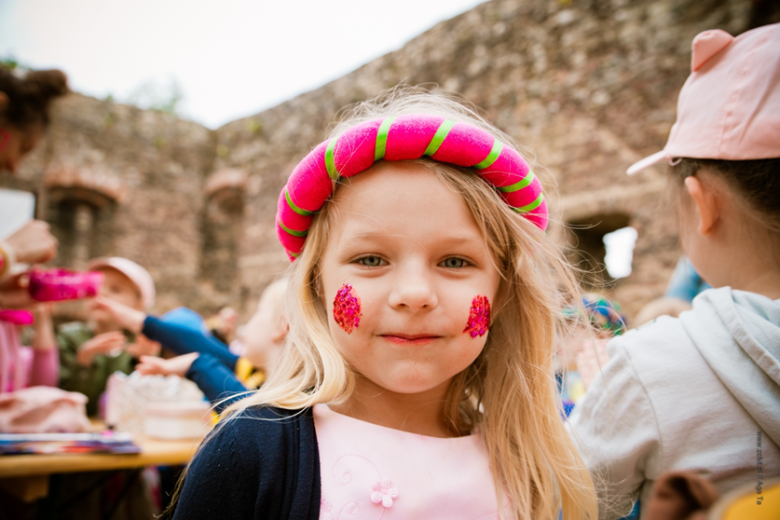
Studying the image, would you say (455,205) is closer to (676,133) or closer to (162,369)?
(676,133)

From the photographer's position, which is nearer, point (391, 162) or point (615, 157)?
point (391, 162)

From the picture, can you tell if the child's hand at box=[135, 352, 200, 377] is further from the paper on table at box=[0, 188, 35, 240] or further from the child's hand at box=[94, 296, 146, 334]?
the paper on table at box=[0, 188, 35, 240]

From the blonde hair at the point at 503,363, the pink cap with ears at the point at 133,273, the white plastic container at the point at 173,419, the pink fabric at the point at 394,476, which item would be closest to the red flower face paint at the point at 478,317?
the blonde hair at the point at 503,363

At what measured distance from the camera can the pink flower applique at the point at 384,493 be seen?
0.83m

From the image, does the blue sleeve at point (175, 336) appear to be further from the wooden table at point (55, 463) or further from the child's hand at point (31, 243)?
the child's hand at point (31, 243)

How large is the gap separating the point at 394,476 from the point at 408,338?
0.26 m

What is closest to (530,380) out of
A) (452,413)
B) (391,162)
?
(452,413)

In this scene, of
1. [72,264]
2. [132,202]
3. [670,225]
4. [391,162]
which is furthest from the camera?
[132,202]

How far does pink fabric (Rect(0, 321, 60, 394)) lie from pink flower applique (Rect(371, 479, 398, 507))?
8.28 ft

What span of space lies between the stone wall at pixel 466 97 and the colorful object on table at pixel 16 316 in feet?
8.93

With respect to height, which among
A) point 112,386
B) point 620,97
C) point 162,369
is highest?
point 620,97

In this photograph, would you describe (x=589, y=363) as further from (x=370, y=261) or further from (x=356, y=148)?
(x=356, y=148)

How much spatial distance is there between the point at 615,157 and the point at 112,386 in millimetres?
5076

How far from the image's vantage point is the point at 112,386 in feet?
8.46
